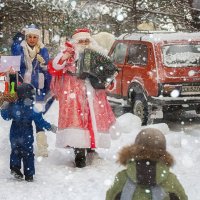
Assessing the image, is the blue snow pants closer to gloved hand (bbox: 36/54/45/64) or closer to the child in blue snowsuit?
the child in blue snowsuit

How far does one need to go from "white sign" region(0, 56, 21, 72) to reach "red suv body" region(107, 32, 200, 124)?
3.52 m

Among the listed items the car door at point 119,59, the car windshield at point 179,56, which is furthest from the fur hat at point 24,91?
the car door at point 119,59

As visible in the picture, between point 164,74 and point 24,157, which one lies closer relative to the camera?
point 24,157

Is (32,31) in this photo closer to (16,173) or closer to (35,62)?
(35,62)

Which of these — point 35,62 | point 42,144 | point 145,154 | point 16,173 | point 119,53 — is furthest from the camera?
point 119,53

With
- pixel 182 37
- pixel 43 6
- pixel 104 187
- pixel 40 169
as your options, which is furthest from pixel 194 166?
pixel 43 6

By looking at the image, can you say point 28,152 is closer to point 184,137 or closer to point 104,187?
point 104,187

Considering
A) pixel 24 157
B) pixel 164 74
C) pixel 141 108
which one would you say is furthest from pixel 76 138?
pixel 141 108

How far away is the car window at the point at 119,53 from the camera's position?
1232cm

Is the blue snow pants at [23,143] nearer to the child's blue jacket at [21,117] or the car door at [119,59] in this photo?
the child's blue jacket at [21,117]

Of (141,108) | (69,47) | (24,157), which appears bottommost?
(141,108)

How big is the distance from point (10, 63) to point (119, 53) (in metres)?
5.47

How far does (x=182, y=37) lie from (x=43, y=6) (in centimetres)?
1238

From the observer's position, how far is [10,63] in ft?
24.4
